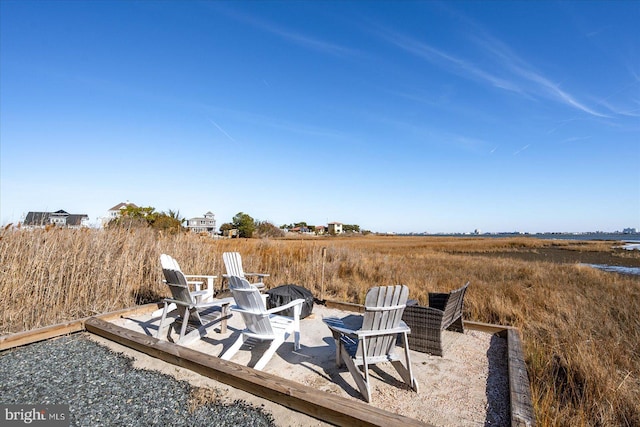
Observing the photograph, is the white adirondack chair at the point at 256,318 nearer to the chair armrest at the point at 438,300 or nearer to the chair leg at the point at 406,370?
the chair leg at the point at 406,370

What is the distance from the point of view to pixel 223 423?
7.06 ft

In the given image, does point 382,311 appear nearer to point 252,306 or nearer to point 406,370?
point 406,370

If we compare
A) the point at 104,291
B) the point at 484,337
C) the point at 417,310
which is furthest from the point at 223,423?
the point at 104,291

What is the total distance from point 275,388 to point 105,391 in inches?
61.4

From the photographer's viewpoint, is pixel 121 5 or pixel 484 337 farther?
pixel 121 5

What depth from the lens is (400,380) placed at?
2912 millimetres

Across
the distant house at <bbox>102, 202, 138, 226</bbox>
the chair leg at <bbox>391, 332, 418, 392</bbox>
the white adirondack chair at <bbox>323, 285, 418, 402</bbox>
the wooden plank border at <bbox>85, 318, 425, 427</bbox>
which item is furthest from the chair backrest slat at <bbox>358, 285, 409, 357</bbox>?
the distant house at <bbox>102, 202, 138, 226</bbox>

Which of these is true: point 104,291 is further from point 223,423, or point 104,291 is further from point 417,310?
point 417,310

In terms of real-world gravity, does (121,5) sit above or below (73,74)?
above

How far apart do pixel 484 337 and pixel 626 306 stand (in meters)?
4.41

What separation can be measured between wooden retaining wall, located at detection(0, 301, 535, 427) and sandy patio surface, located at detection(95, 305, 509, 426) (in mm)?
75

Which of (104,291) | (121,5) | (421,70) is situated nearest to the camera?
(104,291)

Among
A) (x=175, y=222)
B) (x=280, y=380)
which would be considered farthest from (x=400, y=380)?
(x=175, y=222)

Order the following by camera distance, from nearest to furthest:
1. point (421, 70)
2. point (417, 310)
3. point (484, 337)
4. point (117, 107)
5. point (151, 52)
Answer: point (417, 310), point (484, 337), point (151, 52), point (117, 107), point (421, 70)
